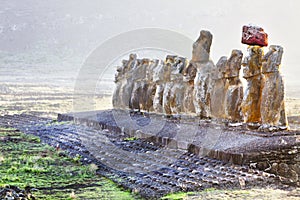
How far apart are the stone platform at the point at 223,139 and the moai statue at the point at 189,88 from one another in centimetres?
36

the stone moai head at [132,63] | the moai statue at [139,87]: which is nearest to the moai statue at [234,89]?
the moai statue at [139,87]

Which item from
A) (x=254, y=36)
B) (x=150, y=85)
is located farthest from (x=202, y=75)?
(x=150, y=85)

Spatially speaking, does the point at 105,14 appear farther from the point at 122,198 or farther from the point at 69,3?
the point at 122,198

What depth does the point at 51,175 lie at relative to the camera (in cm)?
1295

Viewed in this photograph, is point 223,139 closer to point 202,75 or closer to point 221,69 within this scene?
point 221,69

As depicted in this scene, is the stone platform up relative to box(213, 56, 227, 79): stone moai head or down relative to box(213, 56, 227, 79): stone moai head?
down

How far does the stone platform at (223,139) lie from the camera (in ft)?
40.1

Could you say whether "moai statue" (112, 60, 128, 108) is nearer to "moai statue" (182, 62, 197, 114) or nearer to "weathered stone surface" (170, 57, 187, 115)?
"weathered stone surface" (170, 57, 187, 115)

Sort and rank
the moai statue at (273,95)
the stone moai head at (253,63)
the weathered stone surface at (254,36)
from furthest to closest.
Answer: the weathered stone surface at (254,36)
the stone moai head at (253,63)
the moai statue at (273,95)

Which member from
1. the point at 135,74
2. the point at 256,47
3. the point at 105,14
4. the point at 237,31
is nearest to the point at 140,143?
the point at 256,47

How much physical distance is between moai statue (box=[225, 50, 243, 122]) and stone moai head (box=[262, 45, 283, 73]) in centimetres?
141

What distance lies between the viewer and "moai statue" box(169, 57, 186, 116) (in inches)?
726

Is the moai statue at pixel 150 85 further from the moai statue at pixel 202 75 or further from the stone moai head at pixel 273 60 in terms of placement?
the stone moai head at pixel 273 60

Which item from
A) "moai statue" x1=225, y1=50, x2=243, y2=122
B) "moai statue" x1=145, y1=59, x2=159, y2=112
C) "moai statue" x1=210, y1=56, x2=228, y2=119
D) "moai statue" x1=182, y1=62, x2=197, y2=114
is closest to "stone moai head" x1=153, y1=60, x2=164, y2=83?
"moai statue" x1=145, y1=59, x2=159, y2=112
